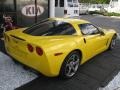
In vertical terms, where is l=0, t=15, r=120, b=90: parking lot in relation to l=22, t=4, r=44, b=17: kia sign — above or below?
below

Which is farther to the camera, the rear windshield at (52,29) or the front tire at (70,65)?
the rear windshield at (52,29)

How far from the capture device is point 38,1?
32.3 ft

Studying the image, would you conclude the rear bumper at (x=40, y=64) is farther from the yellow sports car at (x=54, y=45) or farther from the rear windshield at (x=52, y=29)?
the rear windshield at (x=52, y=29)

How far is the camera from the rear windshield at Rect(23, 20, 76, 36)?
4402 mm

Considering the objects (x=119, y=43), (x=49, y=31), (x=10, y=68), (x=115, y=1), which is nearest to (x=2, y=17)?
(x=10, y=68)

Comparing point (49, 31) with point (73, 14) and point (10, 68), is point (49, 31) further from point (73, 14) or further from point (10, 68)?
point (73, 14)

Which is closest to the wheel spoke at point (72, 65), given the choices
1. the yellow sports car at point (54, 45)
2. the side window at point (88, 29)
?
Result: the yellow sports car at point (54, 45)

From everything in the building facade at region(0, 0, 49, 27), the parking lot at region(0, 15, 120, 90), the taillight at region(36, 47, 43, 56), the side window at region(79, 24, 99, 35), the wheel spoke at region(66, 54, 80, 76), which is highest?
the building facade at region(0, 0, 49, 27)

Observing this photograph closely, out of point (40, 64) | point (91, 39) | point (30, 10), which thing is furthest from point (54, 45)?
point (30, 10)

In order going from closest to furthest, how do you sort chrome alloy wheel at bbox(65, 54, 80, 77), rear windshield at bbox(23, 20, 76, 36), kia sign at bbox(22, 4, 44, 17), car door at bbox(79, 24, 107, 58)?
1. chrome alloy wheel at bbox(65, 54, 80, 77)
2. rear windshield at bbox(23, 20, 76, 36)
3. car door at bbox(79, 24, 107, 58)
4. kia sign at bbox(22, 4, 44, 17)

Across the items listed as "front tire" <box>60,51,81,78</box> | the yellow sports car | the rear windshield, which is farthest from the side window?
"front tire" <box>60,51,81,78</box>

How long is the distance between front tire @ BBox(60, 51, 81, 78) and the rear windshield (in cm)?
57

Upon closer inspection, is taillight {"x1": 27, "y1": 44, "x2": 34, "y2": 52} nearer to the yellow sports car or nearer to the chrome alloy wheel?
the yellow sports car

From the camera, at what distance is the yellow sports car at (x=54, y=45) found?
3787 mm
